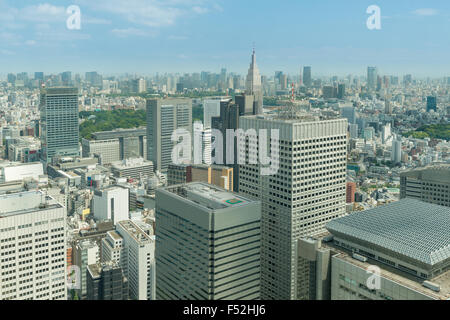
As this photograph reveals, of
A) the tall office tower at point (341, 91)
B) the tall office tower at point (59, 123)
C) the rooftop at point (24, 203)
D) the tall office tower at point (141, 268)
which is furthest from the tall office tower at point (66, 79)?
the tall office tower at point (341, 91)

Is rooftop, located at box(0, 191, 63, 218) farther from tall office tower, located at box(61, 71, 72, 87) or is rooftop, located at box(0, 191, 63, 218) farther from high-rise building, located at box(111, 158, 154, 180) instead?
high-rise building, located at box(111, 158, 154, 180)

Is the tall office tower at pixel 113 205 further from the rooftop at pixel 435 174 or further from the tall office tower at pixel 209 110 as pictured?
the tall office tower at pixel 209 110

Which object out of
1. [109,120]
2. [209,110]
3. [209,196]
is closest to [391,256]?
[209,196]

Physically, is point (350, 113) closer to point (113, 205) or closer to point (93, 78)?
point (93, 78)

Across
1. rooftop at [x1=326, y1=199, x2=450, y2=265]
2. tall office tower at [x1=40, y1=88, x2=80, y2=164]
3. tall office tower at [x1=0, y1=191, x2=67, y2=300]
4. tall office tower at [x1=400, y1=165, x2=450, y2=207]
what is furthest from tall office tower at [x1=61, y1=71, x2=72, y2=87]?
rooftop at [x1=326, y1=199, x2=450, y2=265]
